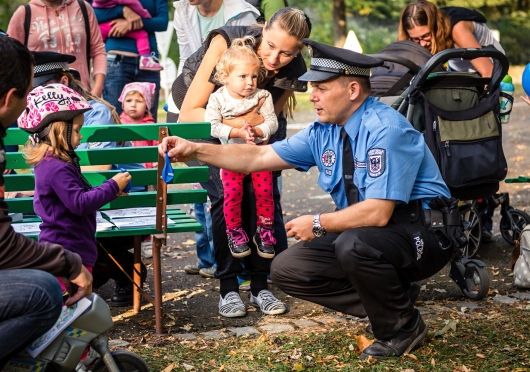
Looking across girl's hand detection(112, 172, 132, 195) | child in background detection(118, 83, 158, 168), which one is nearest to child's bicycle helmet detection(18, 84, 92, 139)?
girl's hand detection(112, 172, 132, 195)

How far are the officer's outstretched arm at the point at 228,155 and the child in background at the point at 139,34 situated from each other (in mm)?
3254

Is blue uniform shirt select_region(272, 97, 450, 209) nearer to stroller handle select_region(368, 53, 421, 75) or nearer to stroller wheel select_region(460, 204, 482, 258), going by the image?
stroller handle select_region(368, 53, 421, 75)

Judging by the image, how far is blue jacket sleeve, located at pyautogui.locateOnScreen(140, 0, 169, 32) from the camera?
8172mm

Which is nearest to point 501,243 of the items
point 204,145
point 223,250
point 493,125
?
Answer: point 493,125

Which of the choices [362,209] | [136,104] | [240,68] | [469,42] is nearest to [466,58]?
[469,42]

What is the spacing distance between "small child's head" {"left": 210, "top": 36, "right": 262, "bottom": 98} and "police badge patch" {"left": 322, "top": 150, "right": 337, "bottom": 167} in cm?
76

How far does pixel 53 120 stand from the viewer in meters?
4.49

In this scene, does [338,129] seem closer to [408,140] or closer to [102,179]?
[408,140]

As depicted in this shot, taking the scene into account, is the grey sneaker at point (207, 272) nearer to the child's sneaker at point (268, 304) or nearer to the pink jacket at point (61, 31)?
the child's sneaker at point (268, 304)

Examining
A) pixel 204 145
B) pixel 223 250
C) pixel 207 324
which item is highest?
pixel 204 145

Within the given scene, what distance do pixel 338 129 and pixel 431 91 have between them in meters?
1.34

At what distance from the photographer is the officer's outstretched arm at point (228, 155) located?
4.70 metres

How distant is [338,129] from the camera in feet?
15.5

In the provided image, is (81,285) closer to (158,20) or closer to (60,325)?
(60,325)
